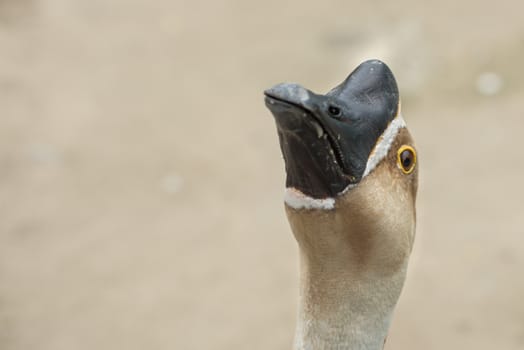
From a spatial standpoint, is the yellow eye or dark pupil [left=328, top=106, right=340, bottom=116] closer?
dark pupil [left=328, top=106, right=340, bottom=116]

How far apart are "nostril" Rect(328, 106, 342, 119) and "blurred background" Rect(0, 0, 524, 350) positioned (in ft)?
10.1

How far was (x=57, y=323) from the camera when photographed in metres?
5.46

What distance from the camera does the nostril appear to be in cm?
241

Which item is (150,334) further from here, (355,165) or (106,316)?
(355,165)

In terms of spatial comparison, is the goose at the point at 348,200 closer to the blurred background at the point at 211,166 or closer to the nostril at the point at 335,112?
the nostril at the point at 335,112

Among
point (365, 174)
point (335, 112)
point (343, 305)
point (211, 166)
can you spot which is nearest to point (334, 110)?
point (335, 112)

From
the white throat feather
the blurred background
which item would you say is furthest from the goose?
the blurred background

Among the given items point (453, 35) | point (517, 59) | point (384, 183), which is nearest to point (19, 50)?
point (453, 35)

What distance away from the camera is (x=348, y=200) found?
248 centimetres

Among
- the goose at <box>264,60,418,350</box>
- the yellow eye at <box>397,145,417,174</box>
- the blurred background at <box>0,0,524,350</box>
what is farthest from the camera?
the blurred background at <box>0,0,524,350</box>

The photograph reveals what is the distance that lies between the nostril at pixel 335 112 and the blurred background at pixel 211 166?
3067mm

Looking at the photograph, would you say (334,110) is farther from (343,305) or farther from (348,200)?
(343,305)

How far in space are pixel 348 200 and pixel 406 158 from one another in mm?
323

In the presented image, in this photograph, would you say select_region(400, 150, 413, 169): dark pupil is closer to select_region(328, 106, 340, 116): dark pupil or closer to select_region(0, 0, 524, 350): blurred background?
select_region(328, 106, 340, 116): dark pupil
